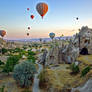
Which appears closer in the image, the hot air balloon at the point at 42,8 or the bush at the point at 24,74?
the bush at the point at 24,74

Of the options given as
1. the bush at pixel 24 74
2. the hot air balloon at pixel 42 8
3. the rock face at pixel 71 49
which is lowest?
the bush at pixel 24 74

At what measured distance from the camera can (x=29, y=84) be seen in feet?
73.3

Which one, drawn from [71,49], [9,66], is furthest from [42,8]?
[9,66]

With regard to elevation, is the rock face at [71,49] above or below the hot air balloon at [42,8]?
below

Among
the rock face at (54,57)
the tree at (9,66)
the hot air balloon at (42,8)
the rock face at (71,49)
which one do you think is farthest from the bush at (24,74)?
the hot air balloon at (42,8)

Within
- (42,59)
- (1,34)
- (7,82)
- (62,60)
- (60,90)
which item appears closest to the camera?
(60,90)

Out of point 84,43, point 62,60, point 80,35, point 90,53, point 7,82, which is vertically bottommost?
point 7,82

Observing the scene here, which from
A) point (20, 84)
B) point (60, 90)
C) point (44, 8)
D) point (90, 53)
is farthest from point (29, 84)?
point (90, 53)

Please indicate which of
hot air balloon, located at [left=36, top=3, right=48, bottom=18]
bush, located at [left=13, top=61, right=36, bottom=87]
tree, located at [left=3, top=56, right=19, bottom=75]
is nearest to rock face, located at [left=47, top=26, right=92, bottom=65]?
tree, located at [left=3, top=56, right=19, bottom=75]

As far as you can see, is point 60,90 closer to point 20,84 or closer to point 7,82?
point 20,84

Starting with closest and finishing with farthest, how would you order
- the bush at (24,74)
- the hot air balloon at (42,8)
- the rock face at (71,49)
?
the bush at (24,74) < the hot air balloon at (42,8) < the rock face at (71,49)

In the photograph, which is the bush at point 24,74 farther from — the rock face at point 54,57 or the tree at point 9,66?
the rock face at point 54,57

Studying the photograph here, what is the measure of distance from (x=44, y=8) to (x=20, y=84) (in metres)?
21.4

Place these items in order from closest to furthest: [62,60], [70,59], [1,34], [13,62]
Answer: [13,62] < [70,59] < [62,60] < [1,34]
